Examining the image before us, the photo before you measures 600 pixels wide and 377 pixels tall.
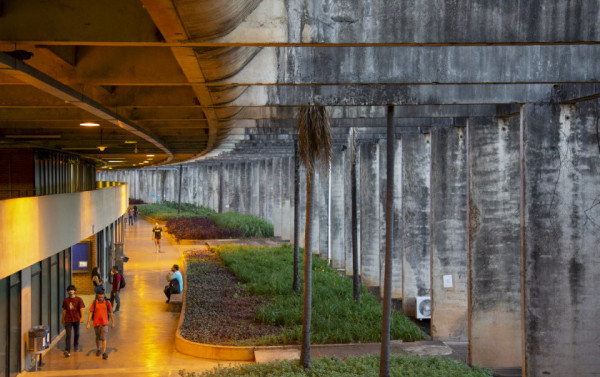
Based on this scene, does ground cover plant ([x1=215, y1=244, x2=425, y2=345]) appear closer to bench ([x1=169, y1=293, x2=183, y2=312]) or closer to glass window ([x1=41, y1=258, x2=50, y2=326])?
bench ([x1=169, y1=293, x2=183, y2=312])

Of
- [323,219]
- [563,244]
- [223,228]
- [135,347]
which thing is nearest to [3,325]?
[135,347]

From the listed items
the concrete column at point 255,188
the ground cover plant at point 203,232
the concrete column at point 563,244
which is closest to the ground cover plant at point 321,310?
the concrete column at point 563,244

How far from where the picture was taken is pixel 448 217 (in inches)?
675

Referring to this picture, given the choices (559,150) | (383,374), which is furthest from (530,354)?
(559,150)

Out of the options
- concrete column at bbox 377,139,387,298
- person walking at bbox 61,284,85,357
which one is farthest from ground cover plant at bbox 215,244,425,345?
person walking at bbox 61,284,85,357

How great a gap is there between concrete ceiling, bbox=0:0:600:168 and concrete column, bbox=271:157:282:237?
29.7m

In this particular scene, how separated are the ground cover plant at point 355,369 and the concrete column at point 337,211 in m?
18.8

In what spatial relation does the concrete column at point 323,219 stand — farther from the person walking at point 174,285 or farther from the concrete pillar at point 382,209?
the person walking at point 174,285

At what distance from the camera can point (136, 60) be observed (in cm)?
848

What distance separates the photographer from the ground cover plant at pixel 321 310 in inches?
605

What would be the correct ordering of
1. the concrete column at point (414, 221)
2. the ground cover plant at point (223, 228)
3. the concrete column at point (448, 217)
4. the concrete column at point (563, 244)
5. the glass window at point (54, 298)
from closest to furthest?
the concrete column at point (563, 244)
the concrete column at point (448, 217)
the glass window at point (54, 298)
the concrete column at point (414, 221)
the ground cover plant at point (223, 228)

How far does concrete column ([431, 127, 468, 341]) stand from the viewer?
17.0 metres

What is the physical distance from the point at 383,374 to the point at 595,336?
3486mm

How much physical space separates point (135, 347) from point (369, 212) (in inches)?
489
